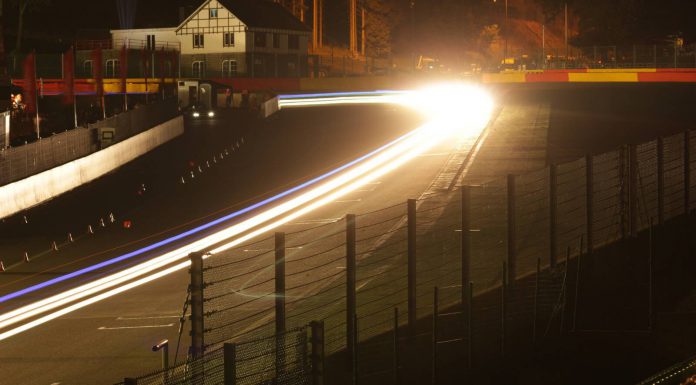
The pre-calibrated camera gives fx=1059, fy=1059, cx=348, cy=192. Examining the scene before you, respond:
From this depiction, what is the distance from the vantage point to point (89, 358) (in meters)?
17.2

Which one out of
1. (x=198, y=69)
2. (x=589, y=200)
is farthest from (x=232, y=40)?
(x=589, y=200)

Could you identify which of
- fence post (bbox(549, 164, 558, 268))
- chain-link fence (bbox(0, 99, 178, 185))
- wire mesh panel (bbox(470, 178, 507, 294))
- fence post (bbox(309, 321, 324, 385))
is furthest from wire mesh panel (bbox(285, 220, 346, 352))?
chain-link fence (bbox(0, 99, 178, 185))

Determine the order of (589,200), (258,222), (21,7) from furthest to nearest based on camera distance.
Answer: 1. (21,7)
2. (258,222)
3. (589,200)

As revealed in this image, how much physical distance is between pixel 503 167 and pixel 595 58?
54.6m

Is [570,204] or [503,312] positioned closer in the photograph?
[503,312]

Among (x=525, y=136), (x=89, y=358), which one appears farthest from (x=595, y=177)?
(x=525, y=136)

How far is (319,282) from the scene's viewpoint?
21.6 meters

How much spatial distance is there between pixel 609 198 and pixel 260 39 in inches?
3689

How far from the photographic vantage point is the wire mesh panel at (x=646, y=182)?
58.7ft

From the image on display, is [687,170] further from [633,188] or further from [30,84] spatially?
[30,84]

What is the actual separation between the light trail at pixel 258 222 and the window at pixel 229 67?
51.1 metres

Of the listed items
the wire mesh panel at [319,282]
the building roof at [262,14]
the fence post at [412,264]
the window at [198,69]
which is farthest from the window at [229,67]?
the fence post at [412,264]

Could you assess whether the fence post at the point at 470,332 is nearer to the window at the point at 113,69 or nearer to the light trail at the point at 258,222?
the light trail at the point at 258,222

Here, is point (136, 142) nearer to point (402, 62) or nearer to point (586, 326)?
point (586, 326)
